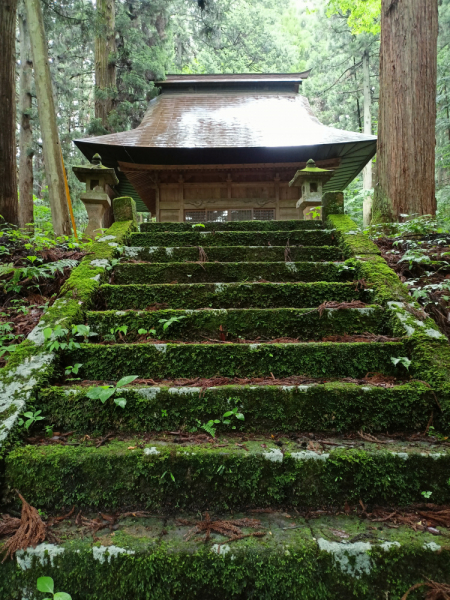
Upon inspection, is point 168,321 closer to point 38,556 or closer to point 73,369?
point 73,369

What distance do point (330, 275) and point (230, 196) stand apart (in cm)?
641

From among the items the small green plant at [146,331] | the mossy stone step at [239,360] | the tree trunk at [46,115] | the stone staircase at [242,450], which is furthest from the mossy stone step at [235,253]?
the tree trunk at [46,115]

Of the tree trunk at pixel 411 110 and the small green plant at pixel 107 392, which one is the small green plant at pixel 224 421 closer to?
the small green plant at pixel 107 392

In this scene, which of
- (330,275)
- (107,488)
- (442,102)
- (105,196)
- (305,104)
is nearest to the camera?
(107,488)

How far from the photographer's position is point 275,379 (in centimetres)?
191

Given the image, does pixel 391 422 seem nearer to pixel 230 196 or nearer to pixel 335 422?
pixel 335 422

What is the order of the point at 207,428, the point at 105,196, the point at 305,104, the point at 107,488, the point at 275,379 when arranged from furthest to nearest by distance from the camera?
the point at 305,104
the point at 105,196
the point at 275,379
the point at 207,428
the point at 107,488

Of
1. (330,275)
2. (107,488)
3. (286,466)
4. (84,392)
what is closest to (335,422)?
(286,466)

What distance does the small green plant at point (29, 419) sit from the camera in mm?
1627

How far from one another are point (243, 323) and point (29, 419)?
1337mm

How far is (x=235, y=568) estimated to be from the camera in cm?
116

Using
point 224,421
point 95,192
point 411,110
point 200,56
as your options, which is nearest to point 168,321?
point 224,421

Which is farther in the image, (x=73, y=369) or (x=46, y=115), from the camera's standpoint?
(x=46, y=115)

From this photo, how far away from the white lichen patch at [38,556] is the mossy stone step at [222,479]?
220mm
